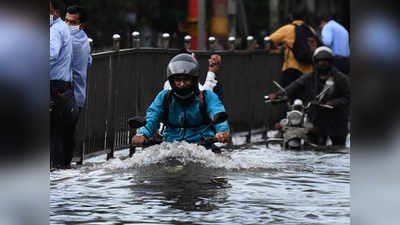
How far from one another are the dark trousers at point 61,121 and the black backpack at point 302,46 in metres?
8.01

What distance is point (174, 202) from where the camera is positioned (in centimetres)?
931

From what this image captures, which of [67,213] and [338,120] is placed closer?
[67,213]

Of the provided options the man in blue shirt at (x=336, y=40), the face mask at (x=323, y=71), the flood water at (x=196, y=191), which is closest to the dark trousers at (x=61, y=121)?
the flood water at (x=196, y=191)

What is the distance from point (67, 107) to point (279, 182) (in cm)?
254

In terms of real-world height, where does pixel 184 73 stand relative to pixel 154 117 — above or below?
above

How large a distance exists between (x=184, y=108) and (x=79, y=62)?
1399 mm

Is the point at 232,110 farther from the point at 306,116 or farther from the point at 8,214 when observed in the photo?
the point at 8,214

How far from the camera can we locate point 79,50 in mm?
12758

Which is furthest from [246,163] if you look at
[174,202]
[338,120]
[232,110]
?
[232,110]

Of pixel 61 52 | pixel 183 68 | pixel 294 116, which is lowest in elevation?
pixel 294 116

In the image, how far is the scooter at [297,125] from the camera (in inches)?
662

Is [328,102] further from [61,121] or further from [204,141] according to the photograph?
[61,121]

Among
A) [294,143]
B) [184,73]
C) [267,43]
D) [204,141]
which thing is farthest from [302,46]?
[204,141]

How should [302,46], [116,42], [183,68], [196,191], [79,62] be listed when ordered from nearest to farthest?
[196,191] → [183,68] → [79,62] → [116,42] → [302,46]
